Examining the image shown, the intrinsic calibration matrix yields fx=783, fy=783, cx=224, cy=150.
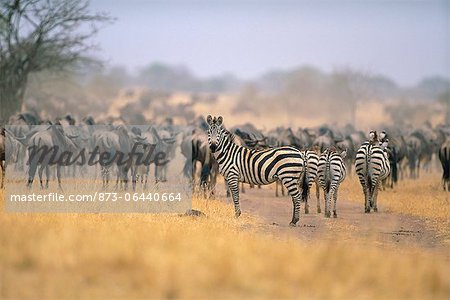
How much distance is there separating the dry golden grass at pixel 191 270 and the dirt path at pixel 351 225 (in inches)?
116

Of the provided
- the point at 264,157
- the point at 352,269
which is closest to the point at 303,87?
the point at 264,157

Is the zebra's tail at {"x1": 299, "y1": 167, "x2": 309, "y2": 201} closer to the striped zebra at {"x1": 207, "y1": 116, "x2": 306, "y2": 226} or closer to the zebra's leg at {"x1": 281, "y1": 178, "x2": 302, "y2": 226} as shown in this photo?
the striped zebra at {"x1": 207, "y1": 116, "x2": 306, "y2": 226}

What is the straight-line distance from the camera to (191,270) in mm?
7688

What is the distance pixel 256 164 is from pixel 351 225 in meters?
1.96

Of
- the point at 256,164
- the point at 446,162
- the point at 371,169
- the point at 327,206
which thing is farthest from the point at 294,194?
the point at 446,162

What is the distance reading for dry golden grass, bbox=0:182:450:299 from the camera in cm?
729

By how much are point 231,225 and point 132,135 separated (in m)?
7.46

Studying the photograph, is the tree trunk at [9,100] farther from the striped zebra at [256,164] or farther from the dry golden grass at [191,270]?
the dry golden grass at [191,270]

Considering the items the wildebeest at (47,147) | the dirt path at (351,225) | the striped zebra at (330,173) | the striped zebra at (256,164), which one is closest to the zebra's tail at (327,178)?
the striped zebra at (330,173)

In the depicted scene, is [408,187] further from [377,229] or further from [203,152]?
[377,229]

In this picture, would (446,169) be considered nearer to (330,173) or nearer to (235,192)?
(330,173)

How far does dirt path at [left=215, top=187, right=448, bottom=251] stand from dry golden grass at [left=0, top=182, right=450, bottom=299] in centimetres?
295

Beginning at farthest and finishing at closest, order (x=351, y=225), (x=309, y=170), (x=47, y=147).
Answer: (x=47, y=147) → (x=309, y=170) → (x=351, y=225)

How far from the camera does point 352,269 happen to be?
7.99 metres
